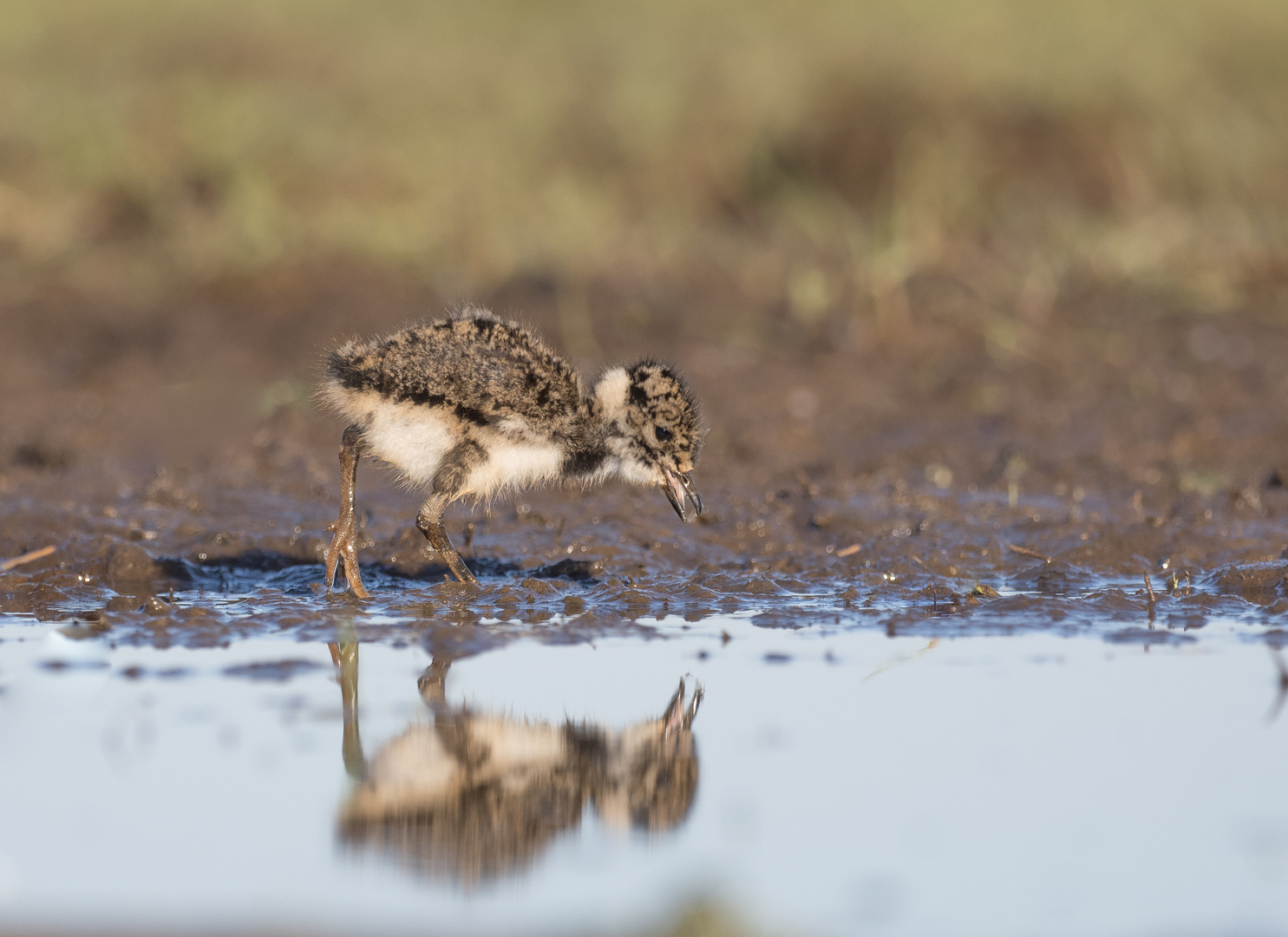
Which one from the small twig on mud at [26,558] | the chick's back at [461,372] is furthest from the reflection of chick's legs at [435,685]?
the small twig on mud at [26,558]

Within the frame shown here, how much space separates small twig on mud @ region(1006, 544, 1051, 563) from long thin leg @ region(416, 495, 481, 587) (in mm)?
1907

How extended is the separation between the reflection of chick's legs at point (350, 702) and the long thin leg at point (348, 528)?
0.63 meters

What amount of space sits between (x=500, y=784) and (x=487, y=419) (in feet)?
6.39

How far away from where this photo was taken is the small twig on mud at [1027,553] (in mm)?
5945

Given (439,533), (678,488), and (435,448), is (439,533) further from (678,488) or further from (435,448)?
(678,488)

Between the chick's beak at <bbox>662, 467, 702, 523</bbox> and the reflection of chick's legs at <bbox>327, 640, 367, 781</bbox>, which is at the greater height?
the chick's beak at <bbox>662, 467, 702, 523</bbox>

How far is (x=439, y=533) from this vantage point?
5.52m

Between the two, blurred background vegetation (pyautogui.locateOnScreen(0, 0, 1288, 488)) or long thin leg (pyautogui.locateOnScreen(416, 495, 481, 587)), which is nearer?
long thin leg (pyautogui.locateOnScreen(416, 495, 481, 587))

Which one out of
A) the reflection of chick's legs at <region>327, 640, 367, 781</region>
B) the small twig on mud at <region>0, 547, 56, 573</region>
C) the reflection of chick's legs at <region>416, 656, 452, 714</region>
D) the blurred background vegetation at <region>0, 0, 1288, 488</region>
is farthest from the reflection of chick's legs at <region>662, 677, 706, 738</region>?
the blurred background vegetation at <region>0, 0, 1288, 488</region>

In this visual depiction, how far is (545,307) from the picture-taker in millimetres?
8766

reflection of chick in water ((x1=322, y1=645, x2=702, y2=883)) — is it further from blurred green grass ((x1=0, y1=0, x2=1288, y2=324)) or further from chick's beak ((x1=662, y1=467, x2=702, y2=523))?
blurred green grass ((x1=0, y1=0, x2=1288, y2=324))

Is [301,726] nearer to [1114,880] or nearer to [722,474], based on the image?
[1114,880]

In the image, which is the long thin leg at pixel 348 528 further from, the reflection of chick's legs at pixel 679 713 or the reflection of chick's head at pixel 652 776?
the reflection of chick's head at pixel 652 776

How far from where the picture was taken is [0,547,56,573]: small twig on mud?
559 centimetres
